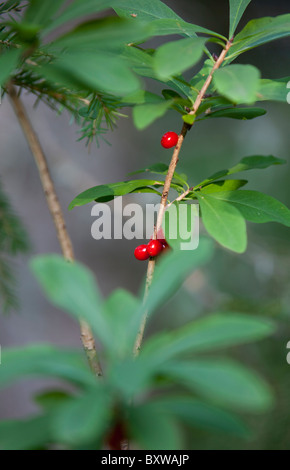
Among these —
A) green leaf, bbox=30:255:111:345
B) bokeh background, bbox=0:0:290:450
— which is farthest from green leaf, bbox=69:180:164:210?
bokeh background, bbox=0:0:290:450

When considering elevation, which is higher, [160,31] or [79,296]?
[160,31]

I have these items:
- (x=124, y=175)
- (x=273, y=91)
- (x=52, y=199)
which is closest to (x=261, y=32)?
(x=273, y=91)

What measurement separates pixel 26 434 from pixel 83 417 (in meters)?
0.07

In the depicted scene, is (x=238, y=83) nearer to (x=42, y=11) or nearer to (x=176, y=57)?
(x=176, y=57)

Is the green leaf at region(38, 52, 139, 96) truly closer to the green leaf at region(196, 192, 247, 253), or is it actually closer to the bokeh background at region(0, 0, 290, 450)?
the green leaf at region(196, 192, 247, 253)

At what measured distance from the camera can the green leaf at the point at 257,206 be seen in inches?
18.6

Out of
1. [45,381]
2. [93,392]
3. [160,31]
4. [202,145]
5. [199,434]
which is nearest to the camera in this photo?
[93,392]

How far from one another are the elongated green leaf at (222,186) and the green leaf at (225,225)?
63mm

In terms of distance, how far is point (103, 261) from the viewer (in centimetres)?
218

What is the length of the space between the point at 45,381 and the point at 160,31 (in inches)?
75.6

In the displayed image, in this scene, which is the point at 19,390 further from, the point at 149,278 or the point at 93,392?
the point at 93,392

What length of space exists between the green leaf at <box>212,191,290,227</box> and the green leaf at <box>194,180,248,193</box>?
19 mm

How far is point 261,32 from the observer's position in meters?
0.45

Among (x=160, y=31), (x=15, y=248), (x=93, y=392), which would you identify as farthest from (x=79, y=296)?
(x=15, y=248)
